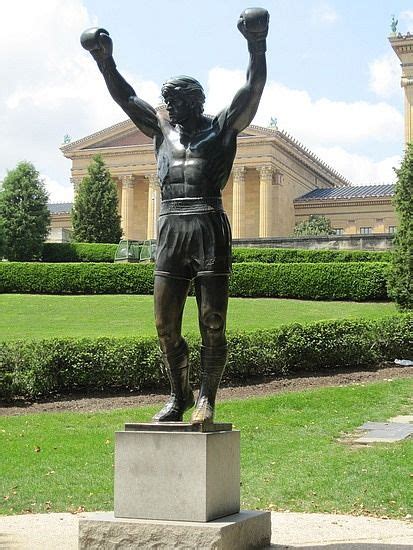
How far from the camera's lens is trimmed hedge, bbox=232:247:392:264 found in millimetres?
35188

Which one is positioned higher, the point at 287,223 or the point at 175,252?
the point at 287,223

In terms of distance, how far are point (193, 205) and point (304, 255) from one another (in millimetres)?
30981

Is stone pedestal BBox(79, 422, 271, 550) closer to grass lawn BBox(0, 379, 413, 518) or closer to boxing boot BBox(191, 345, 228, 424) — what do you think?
boxing boot BBox(191, 345, 228, 424)

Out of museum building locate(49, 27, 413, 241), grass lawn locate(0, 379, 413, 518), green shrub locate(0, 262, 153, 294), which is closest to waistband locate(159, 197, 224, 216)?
grass lawn locate(0, 379, 413, 518)

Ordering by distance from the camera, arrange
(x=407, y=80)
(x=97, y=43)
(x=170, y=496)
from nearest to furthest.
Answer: (x=170, y=496) → (x=97, y=43) → (x=407, y=80)

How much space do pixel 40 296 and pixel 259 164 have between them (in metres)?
38.5

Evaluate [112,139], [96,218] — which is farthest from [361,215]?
[96,218]

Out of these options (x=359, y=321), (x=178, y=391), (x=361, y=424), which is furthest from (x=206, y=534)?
(x=359, y=321)

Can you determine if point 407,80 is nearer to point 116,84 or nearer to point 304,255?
point 304,255

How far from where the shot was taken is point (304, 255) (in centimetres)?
3712

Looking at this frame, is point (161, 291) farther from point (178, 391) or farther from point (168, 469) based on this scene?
point (168, 469)

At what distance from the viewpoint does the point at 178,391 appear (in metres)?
6.65

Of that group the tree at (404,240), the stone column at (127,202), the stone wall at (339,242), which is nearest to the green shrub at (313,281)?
the tree at (404,240)

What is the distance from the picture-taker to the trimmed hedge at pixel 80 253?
4378 cm
